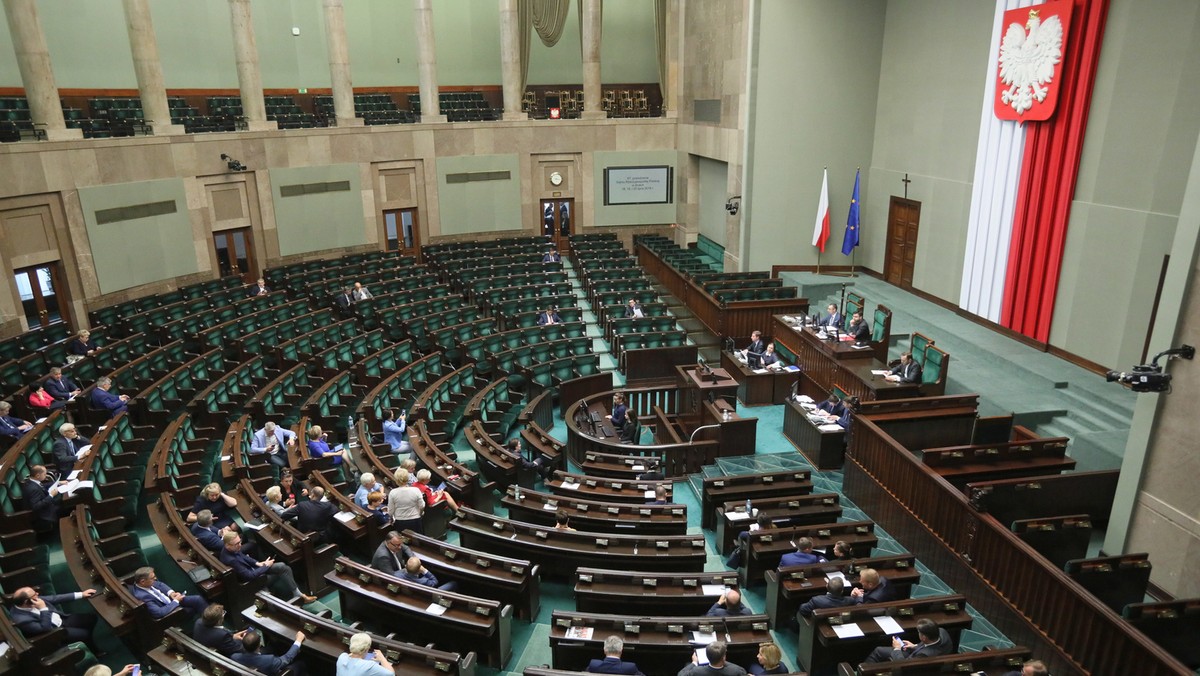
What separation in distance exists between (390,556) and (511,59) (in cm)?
1681

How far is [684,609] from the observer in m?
5.89

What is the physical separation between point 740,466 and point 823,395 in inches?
93.4

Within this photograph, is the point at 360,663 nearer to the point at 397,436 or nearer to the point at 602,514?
the point at 602,514

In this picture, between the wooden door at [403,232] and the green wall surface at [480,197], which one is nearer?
the wooden door at [403,232]

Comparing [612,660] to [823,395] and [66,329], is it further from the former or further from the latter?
[66,329]

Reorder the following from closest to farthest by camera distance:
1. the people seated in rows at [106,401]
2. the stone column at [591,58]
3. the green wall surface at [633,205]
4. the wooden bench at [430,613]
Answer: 1. the wooden bench at [430,613]
2. the people seated in rows at [106,401]
3. the stone column at [591,58]
4. the green wall surface at [633,205]

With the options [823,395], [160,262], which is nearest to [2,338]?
[160,262]

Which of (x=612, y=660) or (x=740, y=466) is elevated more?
(x=612, y=660)

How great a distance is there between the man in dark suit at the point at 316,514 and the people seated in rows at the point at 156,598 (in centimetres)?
113

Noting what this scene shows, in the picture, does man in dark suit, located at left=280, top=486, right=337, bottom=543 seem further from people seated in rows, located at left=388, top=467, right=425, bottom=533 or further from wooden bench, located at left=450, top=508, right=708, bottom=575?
wooden bench, located at left=450, top=508, right=708, bottom=575

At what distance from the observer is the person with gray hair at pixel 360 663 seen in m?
4.54

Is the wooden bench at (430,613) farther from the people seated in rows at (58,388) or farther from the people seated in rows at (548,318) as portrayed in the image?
the people seated in rows at (548,318)

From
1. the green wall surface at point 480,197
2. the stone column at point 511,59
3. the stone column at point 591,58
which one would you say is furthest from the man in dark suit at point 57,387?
the stone column at point 591,58

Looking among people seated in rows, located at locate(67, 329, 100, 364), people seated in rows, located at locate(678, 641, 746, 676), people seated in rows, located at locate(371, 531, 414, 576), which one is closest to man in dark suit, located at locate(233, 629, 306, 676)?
people seated in rows, located at locate(371, 531, 414, 576)
